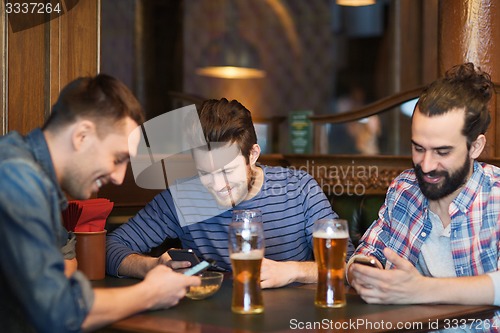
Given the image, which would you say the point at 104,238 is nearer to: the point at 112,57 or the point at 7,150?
the point at 7,150

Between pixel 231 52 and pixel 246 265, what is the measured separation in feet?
22.1

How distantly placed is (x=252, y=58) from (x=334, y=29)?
3.54ft

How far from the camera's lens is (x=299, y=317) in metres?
1.73

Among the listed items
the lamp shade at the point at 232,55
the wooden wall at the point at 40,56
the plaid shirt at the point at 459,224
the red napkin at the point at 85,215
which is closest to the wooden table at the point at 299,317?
the plaid shirt at the point at 459,224

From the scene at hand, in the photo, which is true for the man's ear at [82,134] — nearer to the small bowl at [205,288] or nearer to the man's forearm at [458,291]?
the small bowl at [205,288]

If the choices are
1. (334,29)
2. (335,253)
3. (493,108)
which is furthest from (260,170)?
(334,29)

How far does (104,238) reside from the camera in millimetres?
2311

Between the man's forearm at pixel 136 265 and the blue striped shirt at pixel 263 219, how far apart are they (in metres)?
0.24

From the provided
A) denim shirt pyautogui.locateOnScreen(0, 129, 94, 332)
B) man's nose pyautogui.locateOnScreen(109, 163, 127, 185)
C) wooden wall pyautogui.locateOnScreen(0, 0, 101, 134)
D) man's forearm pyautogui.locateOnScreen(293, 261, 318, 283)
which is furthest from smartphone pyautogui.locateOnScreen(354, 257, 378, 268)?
wooden wall pyautogui.locateOnScreen(0, 0, 101, 134)

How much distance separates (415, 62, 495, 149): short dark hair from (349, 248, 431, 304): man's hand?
1.78 feet

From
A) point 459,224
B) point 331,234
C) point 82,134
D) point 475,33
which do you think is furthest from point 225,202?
point 475,33

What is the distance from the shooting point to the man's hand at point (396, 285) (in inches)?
75.5

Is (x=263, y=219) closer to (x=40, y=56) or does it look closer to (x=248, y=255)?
(x=248, y=255)

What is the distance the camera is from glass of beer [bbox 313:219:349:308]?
188cm
